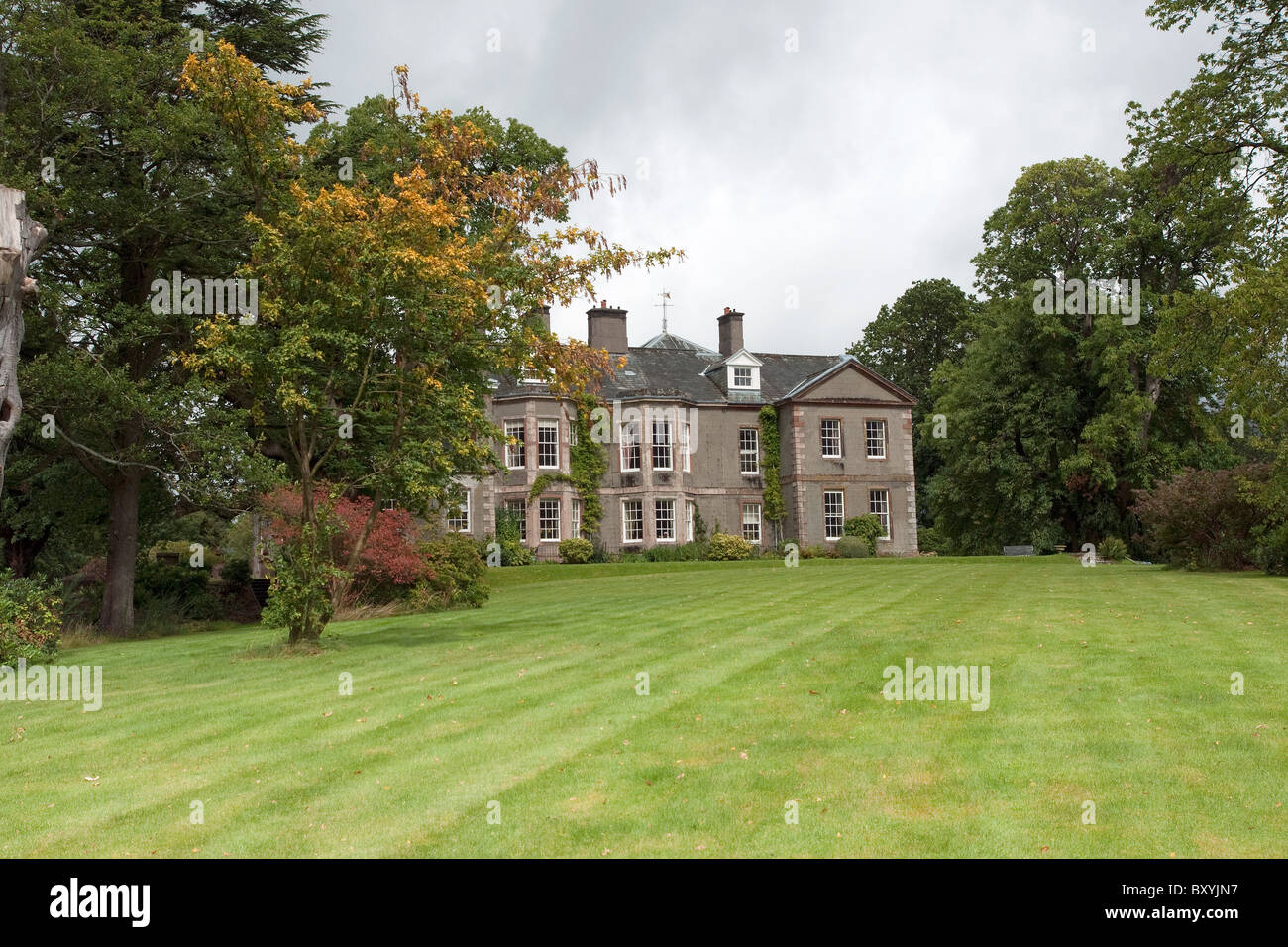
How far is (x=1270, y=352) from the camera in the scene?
23.2m

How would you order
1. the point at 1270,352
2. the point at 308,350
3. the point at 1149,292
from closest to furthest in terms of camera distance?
the point at 308,350, the point at 1270,352, the point at 1149,292

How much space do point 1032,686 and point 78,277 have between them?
21881 mm

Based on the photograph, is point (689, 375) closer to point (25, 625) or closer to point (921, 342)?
point (921, 342)

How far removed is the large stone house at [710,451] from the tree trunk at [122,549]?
18.8 meters

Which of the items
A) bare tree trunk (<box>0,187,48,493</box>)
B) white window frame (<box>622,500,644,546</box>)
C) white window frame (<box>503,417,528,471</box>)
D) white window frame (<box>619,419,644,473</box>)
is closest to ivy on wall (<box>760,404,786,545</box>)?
white window frame (<box>622,500,644,546</box>)

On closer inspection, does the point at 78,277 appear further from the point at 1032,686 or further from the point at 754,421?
the point at 754,421

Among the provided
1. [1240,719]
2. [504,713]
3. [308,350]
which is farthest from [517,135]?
[1240,719]

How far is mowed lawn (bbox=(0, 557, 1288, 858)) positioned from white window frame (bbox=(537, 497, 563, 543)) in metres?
28.0

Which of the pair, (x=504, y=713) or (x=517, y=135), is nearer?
(x=504, y=713)

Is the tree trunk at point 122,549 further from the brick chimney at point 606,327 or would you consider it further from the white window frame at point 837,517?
the white window frame at point 837,517

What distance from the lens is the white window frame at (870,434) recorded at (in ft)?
158

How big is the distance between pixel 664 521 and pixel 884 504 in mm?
10231

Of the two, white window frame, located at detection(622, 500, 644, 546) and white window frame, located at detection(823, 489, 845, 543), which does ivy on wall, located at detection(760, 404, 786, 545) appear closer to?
white window frame, located at detection(823, 489, 845, 543)

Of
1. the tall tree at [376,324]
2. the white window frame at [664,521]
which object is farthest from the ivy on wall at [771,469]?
the tall tree at [376,324]
